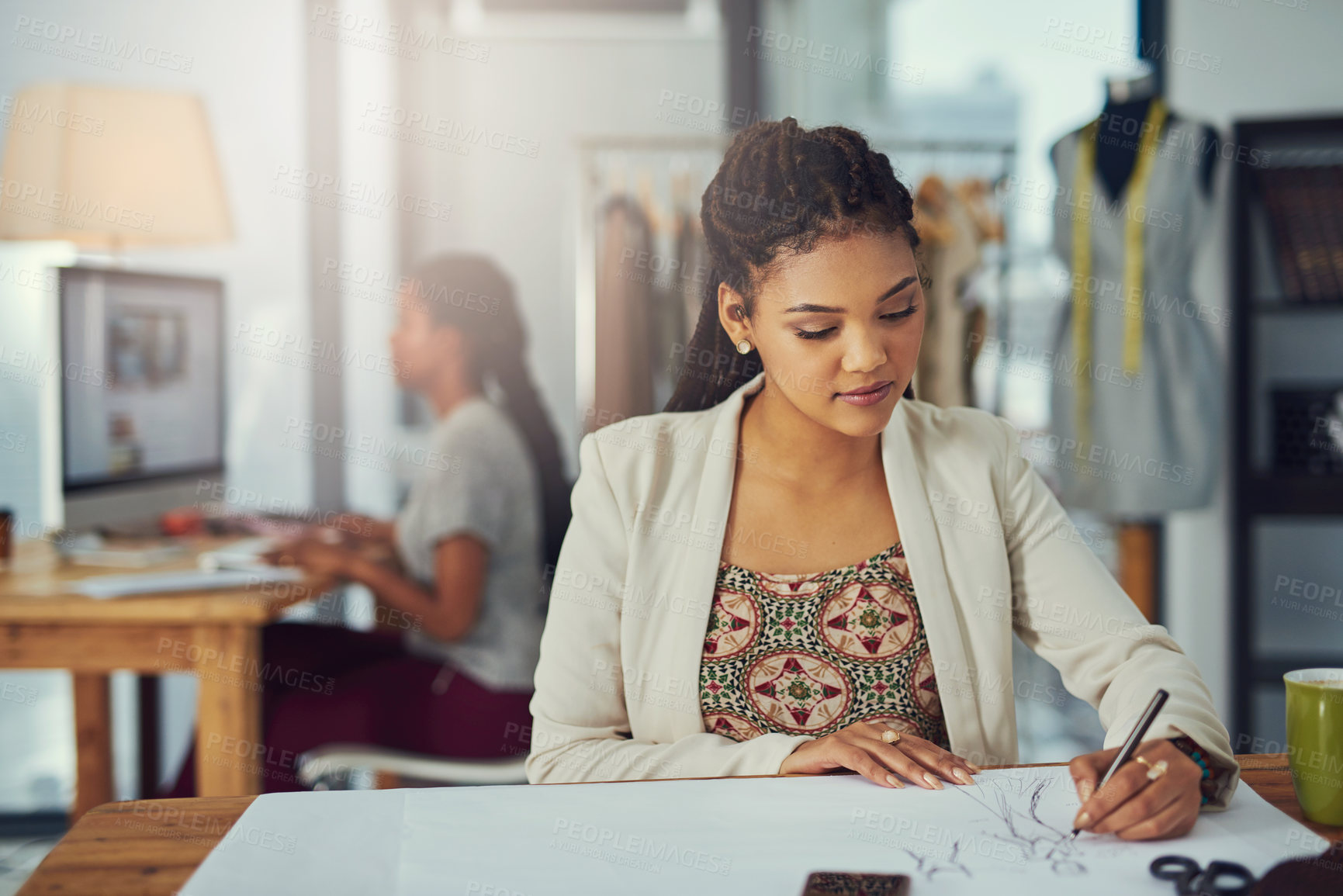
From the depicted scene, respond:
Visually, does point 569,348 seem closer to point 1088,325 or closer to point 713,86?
A: point 713,86

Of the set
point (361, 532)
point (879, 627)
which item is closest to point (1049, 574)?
point (879, 627)

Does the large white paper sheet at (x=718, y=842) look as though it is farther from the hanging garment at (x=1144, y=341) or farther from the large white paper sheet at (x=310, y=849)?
the hanging garment at (x=1144, y=341)

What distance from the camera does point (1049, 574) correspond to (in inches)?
42.6

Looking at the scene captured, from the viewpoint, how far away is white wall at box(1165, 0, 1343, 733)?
2.57 m

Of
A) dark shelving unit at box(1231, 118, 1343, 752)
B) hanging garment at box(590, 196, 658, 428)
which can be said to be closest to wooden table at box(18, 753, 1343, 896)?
dark shelving unit at box(1231, 118, 1343, 752)

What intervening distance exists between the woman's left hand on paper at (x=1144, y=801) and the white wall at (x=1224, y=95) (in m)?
1.97

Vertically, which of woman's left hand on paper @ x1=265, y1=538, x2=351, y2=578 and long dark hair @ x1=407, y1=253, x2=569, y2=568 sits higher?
long dark hair @ x1=407, y1=253, x2=569, y2=568

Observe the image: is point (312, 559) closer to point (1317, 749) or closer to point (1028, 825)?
point (1028, 825)

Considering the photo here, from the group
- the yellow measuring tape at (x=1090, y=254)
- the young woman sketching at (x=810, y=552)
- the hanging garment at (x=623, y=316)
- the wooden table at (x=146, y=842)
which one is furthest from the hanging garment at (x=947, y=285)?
the wooden table at (x=146, y=842)

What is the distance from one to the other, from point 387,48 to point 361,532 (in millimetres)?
1892

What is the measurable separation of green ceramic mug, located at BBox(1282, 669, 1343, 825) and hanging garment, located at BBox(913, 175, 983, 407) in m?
1.95

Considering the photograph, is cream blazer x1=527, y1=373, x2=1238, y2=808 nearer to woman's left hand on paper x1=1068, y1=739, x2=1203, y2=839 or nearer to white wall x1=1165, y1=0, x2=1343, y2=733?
woman's left hand on paper x1=1068, y1=739, x2=1203, y2=839

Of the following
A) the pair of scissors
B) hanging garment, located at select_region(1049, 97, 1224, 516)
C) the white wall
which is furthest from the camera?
the white wall

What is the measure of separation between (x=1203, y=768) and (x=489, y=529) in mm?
1424
